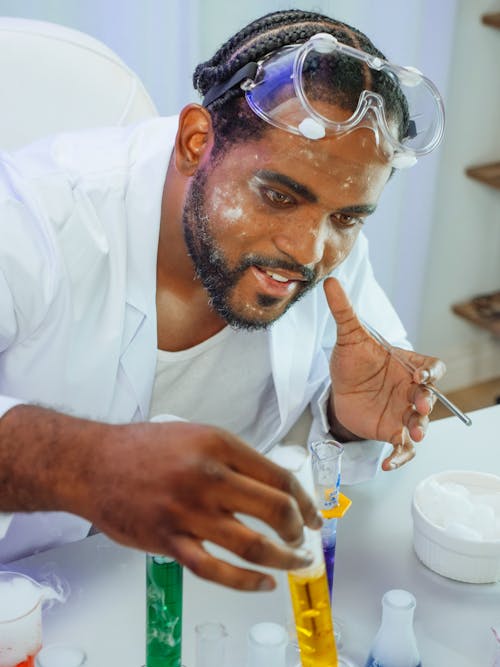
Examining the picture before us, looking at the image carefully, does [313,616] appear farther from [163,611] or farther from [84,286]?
[84,286]

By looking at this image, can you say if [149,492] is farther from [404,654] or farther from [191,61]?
[191,61]

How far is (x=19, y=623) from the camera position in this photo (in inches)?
34.3

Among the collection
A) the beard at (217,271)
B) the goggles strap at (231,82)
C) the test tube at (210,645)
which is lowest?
the test tube at (210,645)

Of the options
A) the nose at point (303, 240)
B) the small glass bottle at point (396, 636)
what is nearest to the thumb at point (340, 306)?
the nose at point (303, 240)

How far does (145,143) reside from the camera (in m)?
1.40

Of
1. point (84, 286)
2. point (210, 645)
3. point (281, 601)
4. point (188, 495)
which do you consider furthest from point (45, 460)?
point (84, 286)

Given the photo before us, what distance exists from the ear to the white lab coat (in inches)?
1.9

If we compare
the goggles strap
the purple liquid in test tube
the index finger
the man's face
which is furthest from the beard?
the index finger

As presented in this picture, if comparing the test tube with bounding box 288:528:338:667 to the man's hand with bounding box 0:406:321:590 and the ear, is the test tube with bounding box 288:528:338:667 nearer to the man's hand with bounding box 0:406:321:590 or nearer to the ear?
the man's hand with bounding box 0:406:321:590

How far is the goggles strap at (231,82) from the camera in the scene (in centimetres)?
119

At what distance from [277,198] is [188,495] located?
0.61m

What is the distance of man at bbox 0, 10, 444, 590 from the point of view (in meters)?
1.17

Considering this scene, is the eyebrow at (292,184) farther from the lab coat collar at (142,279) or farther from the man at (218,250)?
the lab coat collar at (142,279)

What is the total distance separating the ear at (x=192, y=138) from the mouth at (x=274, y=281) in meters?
0.19
